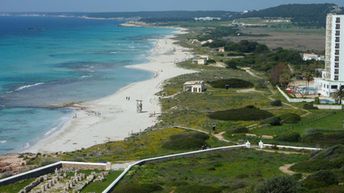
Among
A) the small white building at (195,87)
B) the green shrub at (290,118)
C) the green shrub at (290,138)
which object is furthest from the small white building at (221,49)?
the green shrub at (290,138)

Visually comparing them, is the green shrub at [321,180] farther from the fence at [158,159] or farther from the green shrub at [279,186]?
the fence at [158,159]

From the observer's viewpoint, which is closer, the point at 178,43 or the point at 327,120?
the point at 327,120

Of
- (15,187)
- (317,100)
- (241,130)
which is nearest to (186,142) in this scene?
(241,130)

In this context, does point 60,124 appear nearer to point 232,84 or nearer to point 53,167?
point 53,167

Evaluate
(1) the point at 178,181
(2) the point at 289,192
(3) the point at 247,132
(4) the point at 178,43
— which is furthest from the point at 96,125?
(4) the point at 178,43

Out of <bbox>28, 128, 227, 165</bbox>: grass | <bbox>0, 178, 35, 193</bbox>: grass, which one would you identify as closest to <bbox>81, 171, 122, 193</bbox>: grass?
<bbox>0, 178, 35, 193</bbox>: grass

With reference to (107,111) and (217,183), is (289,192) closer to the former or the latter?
(217,183)

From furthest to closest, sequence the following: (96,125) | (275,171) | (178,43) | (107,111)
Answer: (178,43)
(107,111)
(96,125)
(275,171)

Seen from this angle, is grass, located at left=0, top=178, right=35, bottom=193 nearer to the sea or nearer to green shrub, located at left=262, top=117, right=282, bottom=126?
the sea
